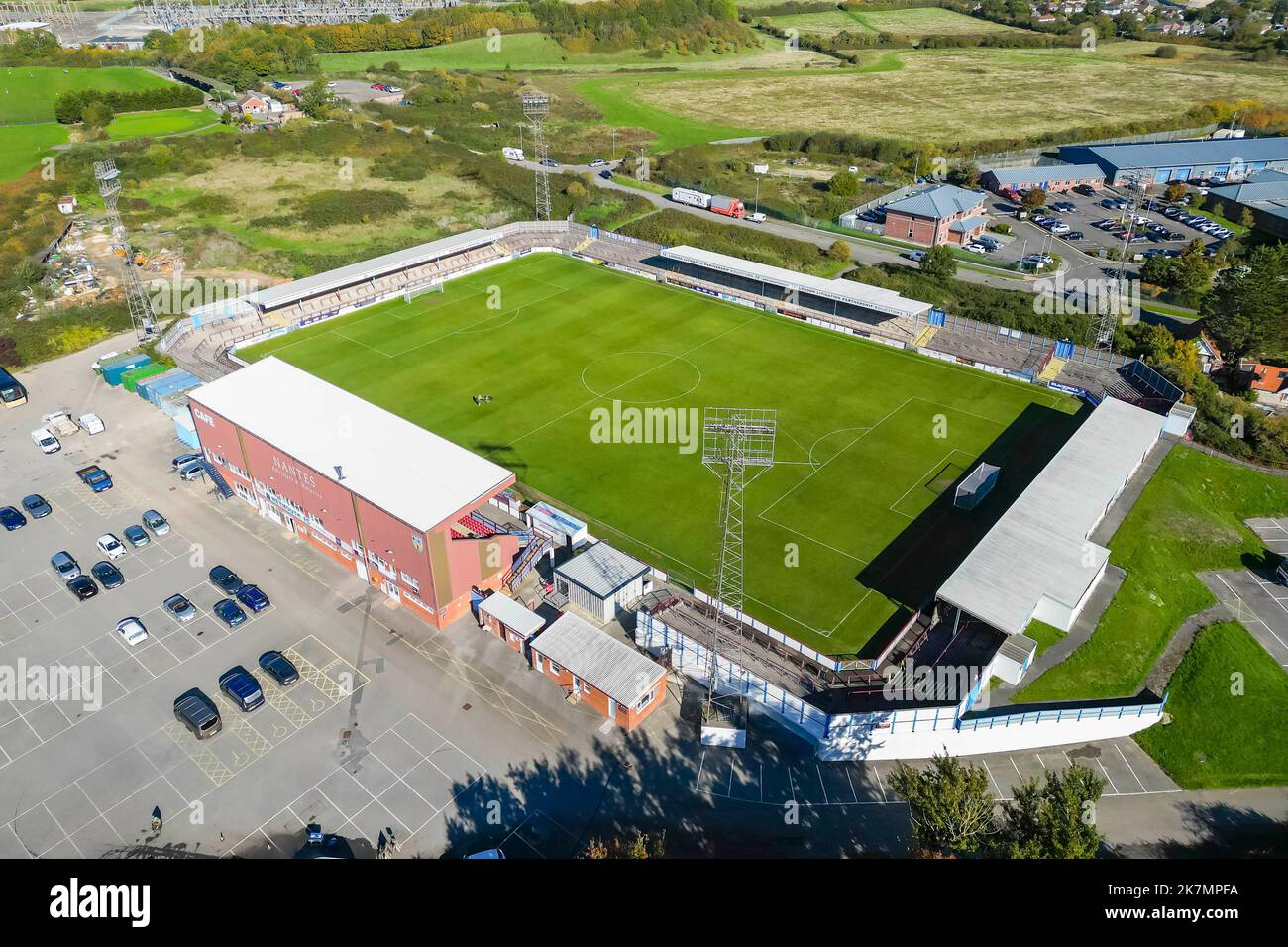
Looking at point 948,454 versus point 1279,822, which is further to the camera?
point 948,454

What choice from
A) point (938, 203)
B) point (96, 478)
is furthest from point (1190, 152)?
point (96, 478)

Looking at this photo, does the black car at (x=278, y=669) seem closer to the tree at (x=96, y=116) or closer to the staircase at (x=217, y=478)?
the staircase at (x=217, y=478)

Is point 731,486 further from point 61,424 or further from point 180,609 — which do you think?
point 61,424

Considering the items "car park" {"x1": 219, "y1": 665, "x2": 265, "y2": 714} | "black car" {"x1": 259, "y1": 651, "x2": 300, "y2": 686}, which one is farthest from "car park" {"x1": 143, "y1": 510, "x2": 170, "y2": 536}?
"car park" {"x1": 219, "y1": 665, "x2": 265, "y2": 714}

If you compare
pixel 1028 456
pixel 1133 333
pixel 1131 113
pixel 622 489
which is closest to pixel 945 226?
pixel 1133 333

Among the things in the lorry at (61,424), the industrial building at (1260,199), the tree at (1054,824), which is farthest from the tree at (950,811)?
the industrial building at (1260,199)

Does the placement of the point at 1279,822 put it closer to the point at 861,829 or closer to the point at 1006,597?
the point at 1006,597
